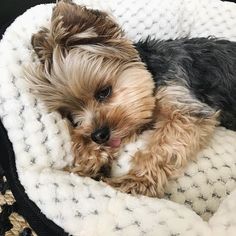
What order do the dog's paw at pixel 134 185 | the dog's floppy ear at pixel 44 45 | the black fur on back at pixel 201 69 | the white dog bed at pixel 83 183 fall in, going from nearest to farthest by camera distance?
the white dog bed at pixel 83 183 → the dog's paw at pixel 134 185 → the dog's floppy ear at pixel 44 45 → the black fur on back at pixel 201 69

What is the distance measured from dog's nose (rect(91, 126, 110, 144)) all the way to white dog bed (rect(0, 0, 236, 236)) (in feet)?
0.43

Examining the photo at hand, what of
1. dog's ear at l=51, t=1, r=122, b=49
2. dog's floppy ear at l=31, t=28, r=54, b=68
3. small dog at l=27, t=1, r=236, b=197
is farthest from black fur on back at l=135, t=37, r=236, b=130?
dog's floppy ear at l=31, t=28, r=54, b=68

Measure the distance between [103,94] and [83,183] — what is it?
419 millimetres

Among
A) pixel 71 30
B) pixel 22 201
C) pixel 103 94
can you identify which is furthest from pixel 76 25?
pixel 22 201

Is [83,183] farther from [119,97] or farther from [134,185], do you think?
[119,97]

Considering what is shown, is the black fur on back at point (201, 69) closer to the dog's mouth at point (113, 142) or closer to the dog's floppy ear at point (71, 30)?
the dog's floppy ear at point (71, 30)

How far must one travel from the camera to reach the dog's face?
180 cm

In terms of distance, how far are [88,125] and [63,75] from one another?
225 millimetres

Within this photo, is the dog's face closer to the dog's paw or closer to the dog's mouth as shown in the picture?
the dog's mouth

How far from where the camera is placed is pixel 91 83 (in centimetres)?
184

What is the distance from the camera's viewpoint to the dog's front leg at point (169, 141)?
174cm

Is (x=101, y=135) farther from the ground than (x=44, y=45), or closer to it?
closer to it

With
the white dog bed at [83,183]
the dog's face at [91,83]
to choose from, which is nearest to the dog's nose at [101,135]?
the dog's face at [91,83]

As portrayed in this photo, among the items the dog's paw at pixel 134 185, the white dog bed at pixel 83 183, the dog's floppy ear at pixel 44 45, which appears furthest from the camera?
the dog's floppy ear at pixel 44 45
